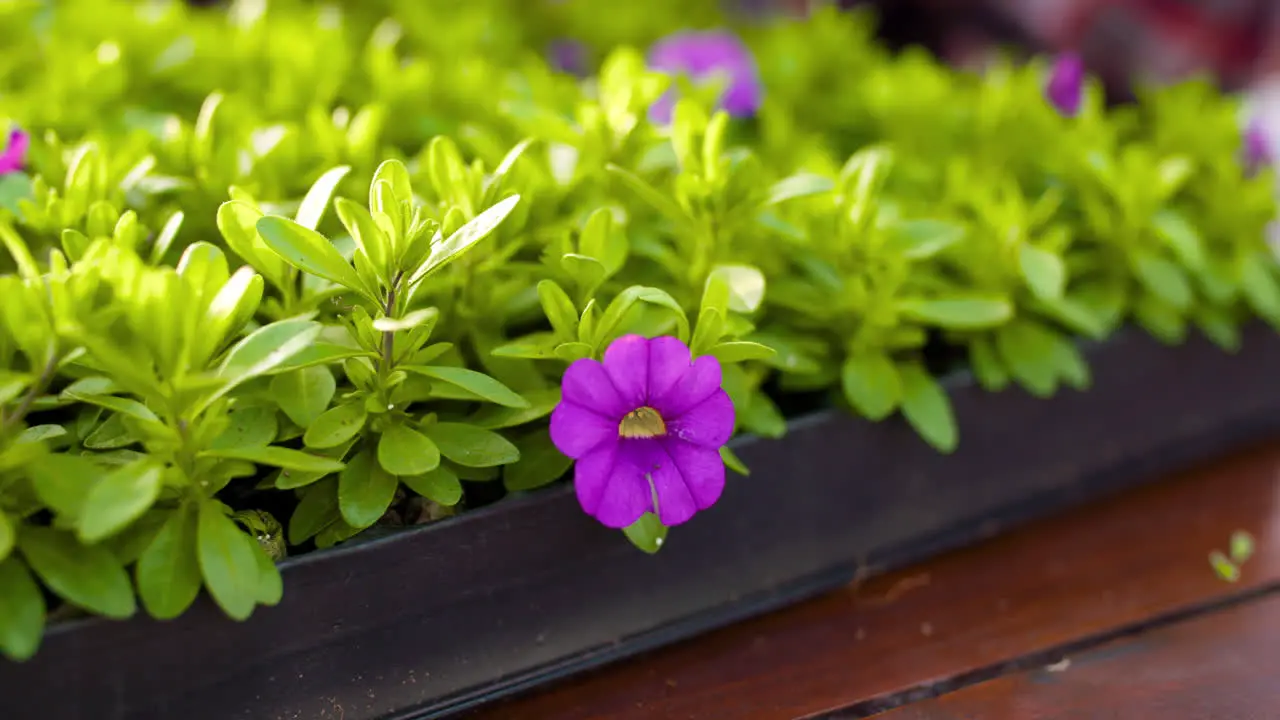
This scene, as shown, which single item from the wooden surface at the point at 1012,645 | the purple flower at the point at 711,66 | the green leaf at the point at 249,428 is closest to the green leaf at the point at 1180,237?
the wooden surface at the point at 1012,645

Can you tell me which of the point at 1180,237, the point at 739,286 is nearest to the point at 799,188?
the point at 739,286

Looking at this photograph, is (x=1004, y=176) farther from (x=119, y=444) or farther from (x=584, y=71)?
(x=119, y=444)

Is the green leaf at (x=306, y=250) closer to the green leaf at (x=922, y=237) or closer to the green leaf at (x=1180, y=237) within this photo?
the green leaf at (x=922, y=237)

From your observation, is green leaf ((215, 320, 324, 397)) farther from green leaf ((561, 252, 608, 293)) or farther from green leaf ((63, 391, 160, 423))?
green leaf ((561, 252, 608, 293))

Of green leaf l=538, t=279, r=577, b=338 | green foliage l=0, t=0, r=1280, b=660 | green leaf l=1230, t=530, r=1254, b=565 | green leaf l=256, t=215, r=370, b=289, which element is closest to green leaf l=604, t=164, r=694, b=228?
green foliage l=0, t=0, r=1280, b=660

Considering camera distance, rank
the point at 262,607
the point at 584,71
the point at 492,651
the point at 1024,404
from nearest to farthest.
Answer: the point at 262,607 → the point at 492,651 → the point at 1024,404 → the point at 584,71

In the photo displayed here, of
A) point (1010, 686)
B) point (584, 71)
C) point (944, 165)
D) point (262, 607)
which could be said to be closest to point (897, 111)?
point (944, 165)
